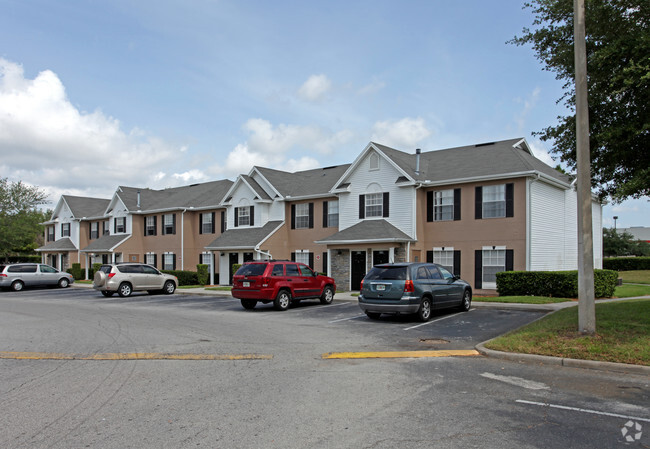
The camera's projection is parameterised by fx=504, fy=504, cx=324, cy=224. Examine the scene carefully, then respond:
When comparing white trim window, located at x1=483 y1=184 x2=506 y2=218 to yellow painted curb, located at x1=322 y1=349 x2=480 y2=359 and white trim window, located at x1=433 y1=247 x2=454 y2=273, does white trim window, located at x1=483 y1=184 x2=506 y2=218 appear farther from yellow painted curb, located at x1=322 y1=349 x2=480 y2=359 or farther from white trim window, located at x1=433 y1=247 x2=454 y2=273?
yellow painted curb, located at x1=322 y1=349 x2=480 y2=359

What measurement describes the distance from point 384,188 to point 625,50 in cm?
1648

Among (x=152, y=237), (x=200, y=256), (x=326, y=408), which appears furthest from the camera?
(x=152, y=237)

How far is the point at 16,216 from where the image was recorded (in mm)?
49938

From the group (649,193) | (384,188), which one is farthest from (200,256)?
(649,193)

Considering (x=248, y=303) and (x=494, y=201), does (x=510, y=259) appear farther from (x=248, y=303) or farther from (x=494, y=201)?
(x=248, y=303)

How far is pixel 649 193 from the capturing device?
38.4ft

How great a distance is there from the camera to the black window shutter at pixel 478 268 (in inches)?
934

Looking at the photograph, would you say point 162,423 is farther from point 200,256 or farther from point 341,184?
point 200,256

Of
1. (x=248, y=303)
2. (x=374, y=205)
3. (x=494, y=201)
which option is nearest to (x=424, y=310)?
(x=248, y=303)

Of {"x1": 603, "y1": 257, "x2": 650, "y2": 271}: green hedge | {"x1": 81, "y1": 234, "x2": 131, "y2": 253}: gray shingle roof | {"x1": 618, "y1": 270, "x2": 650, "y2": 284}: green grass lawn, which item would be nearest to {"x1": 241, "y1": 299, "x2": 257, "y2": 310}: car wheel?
{"x1": 618, "y1": 270, "x2": 650, "y2": 284}: green grass lawn

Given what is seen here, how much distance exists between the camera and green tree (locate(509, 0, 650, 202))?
10.6 metres

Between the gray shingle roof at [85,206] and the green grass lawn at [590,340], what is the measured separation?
43.3 metres

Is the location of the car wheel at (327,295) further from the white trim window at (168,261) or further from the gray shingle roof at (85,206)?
the gray shingle roof at (85,206)

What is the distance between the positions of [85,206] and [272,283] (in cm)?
3843
